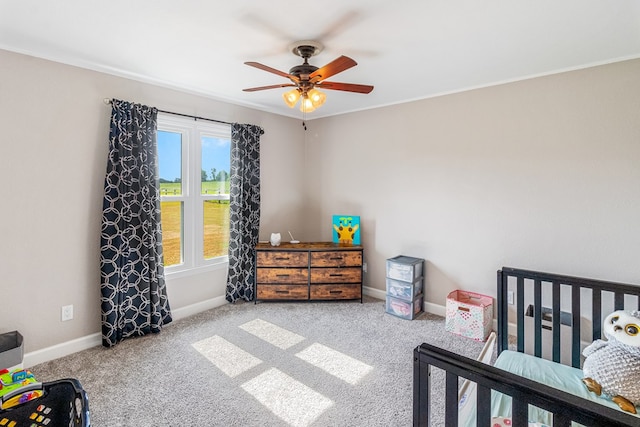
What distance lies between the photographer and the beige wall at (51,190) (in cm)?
233

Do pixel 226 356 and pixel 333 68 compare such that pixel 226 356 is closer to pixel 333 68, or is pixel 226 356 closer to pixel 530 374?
pixel 530 374

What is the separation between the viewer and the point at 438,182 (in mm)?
3457

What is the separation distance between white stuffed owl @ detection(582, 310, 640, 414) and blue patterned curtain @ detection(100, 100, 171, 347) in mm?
3208

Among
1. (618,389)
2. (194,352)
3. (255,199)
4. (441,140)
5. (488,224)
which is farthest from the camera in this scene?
(255,199)

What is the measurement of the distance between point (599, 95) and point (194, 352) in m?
3.85

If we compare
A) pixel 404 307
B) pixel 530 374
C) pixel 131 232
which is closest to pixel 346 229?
pixel 404 307

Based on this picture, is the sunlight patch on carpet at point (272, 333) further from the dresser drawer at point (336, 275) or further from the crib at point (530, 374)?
the crib at point (530, 374)

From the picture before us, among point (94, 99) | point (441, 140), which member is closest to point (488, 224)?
point (441, 140)

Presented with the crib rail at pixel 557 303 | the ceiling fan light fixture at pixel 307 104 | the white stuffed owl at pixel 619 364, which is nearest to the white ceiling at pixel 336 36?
the ceiling fan light fixture at pixel 307 104

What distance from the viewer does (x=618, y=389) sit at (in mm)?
1447

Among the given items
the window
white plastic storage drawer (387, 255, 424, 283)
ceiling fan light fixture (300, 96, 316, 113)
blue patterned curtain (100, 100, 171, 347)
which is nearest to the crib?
white plastic storage drawer (387, 255, 424, 283)

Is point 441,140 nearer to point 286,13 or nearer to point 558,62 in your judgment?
point 558,62

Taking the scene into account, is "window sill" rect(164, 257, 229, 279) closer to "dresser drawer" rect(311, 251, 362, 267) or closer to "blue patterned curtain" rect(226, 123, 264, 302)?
"blue patterned curtain" rect(226, 123, 264, 302)

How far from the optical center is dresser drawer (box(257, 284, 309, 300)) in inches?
149
